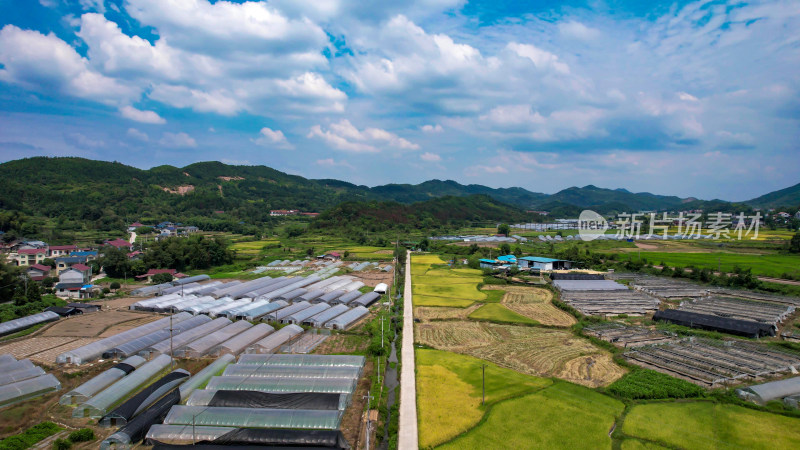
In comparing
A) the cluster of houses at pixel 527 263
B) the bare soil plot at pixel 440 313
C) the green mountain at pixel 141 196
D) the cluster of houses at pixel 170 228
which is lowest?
the bare soil plot at pixel 440 313

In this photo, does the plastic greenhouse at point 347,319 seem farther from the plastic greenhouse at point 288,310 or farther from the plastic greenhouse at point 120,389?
the plastic greenhouse at point 120,389

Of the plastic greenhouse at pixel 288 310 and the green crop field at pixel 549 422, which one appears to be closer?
the green crop field at pixel 549 422

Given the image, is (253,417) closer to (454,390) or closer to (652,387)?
(454,390)

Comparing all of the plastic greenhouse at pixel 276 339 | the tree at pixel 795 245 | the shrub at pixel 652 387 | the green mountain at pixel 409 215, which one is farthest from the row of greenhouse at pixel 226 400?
the green mountain at pixel 409 215

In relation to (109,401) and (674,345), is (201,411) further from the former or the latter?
(674,345)

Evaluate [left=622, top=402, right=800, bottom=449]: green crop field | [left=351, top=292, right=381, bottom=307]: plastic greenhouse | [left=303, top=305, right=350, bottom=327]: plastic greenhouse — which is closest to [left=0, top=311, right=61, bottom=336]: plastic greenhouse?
[left=303, top=305, right=350, bottom=327]: plastic greenhouse
